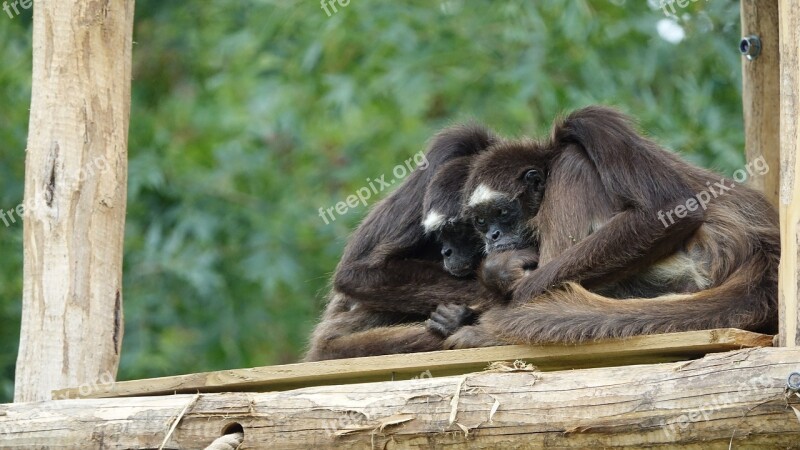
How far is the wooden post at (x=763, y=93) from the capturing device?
6637 millimetres

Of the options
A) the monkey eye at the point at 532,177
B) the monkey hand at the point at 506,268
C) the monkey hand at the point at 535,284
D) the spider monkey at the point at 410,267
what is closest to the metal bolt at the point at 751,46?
the spider monkey at the point at 410,267

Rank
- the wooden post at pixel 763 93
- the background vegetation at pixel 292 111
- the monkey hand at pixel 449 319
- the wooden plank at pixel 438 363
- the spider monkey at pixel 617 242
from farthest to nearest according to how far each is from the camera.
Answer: the background vegetation at pixel 292 111
the wooden post at pixel 763 93
the monkey hand at pixel 449 319
the spider monkey at pixel 617 242
the wooden plank at pixel 438 363

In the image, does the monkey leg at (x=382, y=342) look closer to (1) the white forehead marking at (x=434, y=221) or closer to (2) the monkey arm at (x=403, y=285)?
(2) the monkey arm at (x=403, y=285)

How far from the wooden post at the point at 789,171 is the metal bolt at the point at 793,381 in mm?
203

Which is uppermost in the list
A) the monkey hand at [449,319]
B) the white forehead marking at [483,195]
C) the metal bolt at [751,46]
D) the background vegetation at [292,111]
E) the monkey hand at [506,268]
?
the background vegetation at [292,111]

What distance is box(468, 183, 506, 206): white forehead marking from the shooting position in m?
5.42

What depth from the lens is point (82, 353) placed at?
19.2ft

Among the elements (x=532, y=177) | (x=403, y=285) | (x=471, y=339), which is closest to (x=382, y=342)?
(x=403, y=285)

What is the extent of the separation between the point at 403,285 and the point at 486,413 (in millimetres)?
1378

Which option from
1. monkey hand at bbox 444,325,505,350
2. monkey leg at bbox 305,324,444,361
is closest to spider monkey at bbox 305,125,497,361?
monkey leg at bbox 305,324,444,361

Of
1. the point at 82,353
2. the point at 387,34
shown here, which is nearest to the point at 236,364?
the point at 387,34

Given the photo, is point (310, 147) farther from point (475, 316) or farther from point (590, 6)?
point (475, 316)

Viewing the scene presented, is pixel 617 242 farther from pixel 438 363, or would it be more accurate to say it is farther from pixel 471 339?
pixel 438 363

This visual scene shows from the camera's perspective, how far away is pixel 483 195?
5.44 metres
